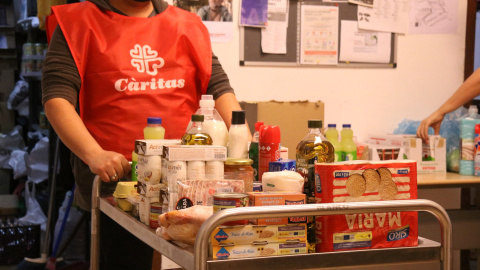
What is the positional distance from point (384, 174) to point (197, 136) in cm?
50

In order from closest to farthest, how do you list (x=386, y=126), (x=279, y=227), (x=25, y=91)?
(x=279, y=227), (x=386, y=126), (x=25, y=91)

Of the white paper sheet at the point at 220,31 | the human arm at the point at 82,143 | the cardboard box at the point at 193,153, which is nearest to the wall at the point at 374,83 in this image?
the white paper sheet at the point at 220,31

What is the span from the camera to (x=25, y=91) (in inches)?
215

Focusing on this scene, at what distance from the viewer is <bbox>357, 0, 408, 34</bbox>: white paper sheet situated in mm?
3805

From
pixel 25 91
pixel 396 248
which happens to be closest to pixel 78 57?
pixel 396 248

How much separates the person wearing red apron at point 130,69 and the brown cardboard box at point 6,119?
383cm

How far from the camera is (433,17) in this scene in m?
3.99

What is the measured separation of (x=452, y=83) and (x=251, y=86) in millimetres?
1438

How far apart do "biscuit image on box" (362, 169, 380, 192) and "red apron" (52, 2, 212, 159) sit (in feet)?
3.36

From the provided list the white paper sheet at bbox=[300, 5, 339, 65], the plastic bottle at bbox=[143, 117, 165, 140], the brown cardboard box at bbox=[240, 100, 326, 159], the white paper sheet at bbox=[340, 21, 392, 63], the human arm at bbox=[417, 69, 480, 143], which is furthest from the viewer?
the white paper sheet at bbox=[340, 21, 392, 63]

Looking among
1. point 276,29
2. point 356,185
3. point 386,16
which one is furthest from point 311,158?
point 386,16

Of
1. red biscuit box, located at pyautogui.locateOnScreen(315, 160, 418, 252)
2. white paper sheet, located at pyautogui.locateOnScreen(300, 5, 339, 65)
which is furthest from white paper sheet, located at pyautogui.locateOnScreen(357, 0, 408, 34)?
red biscuit box, located at pyautogui.locateOnScreen(315, 160, 418, 252)

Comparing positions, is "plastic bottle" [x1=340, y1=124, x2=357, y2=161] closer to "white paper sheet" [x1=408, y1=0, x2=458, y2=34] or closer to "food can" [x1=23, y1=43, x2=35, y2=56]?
"white paper sheet" [x1=408, y1=0, x2=458, y2=34]

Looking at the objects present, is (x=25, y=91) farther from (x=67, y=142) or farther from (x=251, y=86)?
(x=67, y=142)
